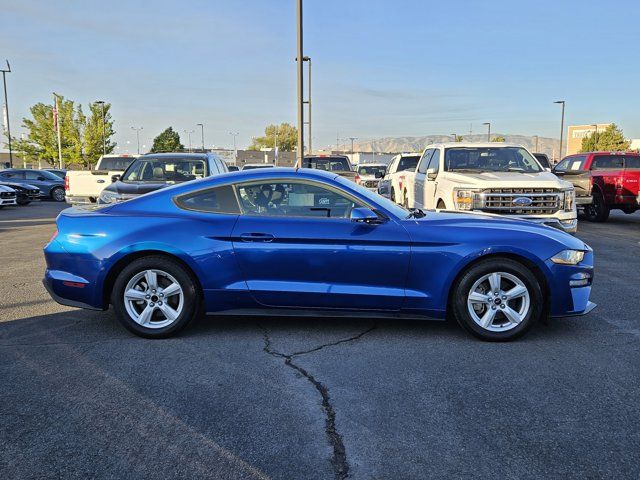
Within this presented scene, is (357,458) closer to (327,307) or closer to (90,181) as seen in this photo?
(327,307)

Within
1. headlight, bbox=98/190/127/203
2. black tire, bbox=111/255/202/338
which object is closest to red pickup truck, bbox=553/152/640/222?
headlight, bbox=98/190/127/203

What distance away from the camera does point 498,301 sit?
468 centimetres

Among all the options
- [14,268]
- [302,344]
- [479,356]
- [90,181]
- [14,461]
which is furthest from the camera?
[90,181]

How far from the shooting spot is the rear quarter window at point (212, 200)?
16.1 feet

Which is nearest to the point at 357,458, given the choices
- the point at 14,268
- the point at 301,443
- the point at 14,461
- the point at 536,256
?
the point at 301,443

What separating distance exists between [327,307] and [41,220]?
1343 cm

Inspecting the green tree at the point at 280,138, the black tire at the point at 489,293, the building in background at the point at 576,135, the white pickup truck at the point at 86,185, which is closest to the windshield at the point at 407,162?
the white pickup truck at the point at 86,185

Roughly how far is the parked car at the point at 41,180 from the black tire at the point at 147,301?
75.2ft

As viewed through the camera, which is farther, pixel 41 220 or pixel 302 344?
pixel 41 220

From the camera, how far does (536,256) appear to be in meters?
4.66

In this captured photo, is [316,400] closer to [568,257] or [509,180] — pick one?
[568,257]

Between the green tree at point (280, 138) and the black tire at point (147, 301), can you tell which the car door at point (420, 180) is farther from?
the green tree at point (280, 138)

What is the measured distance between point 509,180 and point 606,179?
7.22 meters

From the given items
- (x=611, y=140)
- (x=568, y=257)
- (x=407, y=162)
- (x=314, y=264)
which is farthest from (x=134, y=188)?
(x=611, y=140)
